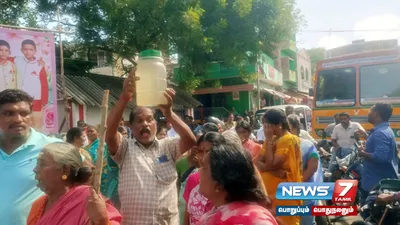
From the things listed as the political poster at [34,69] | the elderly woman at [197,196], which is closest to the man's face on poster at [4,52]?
the political poster at [34,69]

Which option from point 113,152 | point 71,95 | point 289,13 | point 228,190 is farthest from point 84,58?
point 228,190

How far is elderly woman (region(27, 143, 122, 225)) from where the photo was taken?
2.07 m

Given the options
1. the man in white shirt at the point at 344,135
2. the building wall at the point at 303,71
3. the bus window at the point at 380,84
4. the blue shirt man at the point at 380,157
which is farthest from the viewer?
the building wall at the point at 303,71

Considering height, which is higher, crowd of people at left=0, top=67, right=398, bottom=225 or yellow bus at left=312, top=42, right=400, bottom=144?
yellow bus at left=312, top=42, right=400, bottom=144

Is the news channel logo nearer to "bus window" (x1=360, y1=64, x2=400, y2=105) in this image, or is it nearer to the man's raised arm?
the man's raised arm

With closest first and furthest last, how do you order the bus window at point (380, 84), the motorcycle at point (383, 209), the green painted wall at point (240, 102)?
the motorcycle at point (383, 209), the bus window at point (380, 84), the green painted wall at point (240, 102)

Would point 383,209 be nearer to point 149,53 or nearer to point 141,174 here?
point 141,174

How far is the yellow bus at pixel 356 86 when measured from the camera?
8.71 m

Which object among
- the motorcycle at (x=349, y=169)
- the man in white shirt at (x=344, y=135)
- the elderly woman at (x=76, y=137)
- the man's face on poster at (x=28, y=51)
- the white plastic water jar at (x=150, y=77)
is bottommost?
the motorcycle at (x=349, y=169)

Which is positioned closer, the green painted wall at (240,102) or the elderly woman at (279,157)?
the elderly woman at (279,157)

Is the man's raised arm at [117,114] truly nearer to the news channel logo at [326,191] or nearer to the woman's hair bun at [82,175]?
the woman's hair bun at [82,175]

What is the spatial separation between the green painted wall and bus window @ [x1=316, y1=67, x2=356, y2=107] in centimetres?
1455

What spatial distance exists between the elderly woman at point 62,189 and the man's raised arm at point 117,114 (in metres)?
0.42

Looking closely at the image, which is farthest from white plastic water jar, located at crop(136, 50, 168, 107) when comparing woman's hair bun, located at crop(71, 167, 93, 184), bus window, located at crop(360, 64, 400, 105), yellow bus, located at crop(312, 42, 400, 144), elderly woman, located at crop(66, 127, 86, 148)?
bus window, located at crop(360, 64, 400, 105)
